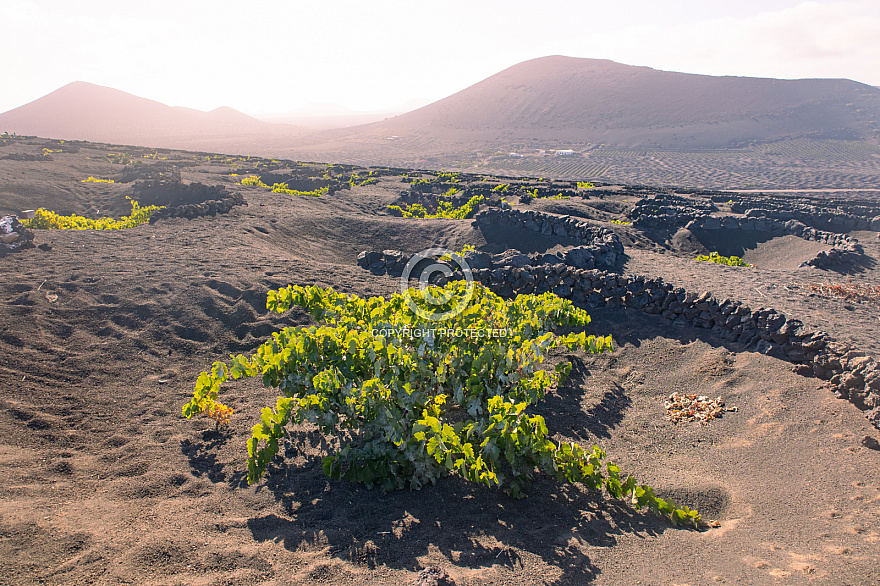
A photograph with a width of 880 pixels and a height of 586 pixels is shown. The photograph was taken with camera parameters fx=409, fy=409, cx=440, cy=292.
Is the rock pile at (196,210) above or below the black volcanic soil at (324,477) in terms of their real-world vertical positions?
above

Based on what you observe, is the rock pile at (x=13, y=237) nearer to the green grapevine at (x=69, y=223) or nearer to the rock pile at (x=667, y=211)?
the green grapevine at (x=69, y=223)

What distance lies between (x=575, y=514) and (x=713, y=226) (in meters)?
15.9

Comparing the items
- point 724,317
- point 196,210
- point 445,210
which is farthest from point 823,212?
point 196,210

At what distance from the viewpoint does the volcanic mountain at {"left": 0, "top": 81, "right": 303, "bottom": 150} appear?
10244 centimetres

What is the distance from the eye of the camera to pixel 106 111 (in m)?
136

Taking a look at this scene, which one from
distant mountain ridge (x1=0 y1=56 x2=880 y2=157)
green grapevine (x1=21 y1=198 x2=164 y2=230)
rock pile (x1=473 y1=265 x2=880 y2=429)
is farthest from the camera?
distant mountain ridge (x1=0 y1=56 x2=880 y2=157)

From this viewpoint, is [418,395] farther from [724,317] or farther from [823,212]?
[823,212]

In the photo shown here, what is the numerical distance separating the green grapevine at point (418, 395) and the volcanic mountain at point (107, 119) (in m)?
103

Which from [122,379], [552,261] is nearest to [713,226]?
[552,261]

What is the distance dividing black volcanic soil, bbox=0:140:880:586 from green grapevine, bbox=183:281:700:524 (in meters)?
0.34

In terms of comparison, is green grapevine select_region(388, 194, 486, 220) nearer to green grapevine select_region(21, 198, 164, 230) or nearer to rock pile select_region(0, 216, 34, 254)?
green grapevine select_region(21, 198, 164, 230)

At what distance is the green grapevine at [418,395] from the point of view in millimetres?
3639

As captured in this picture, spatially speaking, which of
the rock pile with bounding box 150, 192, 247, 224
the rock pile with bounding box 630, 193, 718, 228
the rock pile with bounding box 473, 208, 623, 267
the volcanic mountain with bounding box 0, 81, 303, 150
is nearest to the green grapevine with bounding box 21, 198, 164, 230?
the rock pile with bounding box 150, 192, 247, 224

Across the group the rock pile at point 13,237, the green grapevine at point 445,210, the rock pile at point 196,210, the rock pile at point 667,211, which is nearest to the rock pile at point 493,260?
the green grapevine at point 445,210
